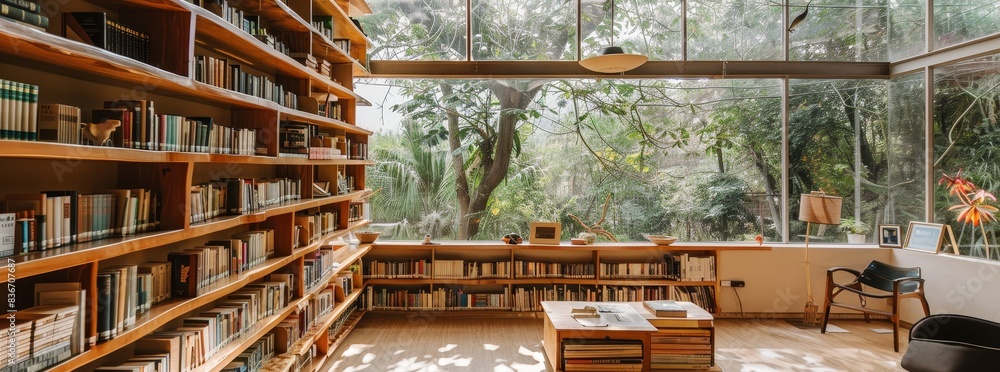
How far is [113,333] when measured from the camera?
191cm

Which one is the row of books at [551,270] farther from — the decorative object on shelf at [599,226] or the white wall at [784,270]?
the white wall at [784,270]

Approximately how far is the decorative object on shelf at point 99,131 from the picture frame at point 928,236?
7009 mm

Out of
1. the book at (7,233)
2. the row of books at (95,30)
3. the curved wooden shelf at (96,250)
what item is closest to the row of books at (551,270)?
the curved wooden shelf at (96,250)

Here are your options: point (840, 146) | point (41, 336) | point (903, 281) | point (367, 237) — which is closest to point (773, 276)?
point (903, 281)

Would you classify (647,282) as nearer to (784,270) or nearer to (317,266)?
(784,270)

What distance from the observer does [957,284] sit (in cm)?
524

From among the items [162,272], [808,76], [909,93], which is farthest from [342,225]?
[909,93]

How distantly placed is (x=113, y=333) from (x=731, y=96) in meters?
6.37

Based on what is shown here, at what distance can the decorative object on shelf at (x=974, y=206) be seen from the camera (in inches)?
204

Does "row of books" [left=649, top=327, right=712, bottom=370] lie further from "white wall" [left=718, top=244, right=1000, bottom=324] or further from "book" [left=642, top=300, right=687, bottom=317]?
"white wall" [left=718, top=244, right=1000, bottom=324]

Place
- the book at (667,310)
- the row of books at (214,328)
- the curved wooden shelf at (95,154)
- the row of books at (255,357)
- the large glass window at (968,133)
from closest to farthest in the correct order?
the curved wooden shelf at (95,154) → the row of books at (214,328) → the row of books at (255,357) → the book at (667,310) → the large glass window at (968,133)

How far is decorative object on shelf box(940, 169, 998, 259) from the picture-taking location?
518 cm

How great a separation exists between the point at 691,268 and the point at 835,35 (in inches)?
129

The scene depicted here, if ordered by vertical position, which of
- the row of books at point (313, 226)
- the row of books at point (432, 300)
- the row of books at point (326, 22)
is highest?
the row of books at point (326, 22)
